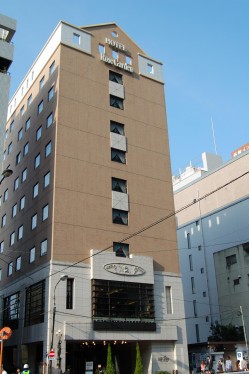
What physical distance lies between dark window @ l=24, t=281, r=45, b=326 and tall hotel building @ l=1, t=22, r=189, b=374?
105 mm

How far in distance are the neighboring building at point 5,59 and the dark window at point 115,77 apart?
11992 millimetres

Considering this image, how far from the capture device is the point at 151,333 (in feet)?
143

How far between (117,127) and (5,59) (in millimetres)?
14364

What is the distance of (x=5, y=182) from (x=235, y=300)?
39142 millimetres

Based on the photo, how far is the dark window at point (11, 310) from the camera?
4875 centimetres

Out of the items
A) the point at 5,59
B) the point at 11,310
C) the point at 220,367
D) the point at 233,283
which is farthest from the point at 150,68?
the point at 220,367

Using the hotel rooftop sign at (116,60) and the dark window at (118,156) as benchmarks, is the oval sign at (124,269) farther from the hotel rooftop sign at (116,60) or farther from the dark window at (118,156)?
the hotel rooftop sign at (116,60)

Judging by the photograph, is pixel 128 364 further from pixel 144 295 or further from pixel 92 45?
pixel 92 45

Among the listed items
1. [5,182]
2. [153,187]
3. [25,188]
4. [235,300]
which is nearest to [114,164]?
[153,187]

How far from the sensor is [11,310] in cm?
5075

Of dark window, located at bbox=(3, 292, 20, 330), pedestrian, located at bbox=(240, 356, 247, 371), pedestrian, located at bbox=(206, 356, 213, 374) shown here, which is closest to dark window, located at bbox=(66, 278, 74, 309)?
dark window, located at bbox=(3, 292, 20, 330)

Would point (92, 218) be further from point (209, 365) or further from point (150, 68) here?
point (150, 68)

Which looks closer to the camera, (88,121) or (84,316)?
(84,316)

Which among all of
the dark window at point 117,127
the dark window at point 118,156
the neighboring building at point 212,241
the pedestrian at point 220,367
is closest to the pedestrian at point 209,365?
the pedestrian at point 220,367
